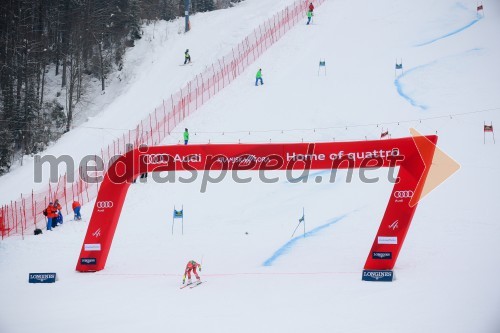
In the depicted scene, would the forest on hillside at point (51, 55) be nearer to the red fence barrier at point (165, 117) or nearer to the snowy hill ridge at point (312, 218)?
the snowy hill ridge at point (312, 218)

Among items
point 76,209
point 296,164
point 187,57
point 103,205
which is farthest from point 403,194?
point 187,57

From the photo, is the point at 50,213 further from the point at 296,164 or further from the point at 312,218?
the point at 296,164

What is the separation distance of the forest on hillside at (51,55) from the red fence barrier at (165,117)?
10.3m

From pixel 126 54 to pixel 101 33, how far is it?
14.2 feet

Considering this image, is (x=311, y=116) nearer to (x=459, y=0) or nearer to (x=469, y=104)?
(x=469, y=104)

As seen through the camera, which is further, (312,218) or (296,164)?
(312,218)

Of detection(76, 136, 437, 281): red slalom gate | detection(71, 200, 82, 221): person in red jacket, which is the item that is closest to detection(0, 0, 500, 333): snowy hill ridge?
detection(71, 200, 82, 221): person in red jacket

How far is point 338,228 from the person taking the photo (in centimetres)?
1833

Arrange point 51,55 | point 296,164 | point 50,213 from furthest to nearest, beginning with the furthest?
point 51,55
point 50,213
point 296,164

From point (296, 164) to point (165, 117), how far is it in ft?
51.6

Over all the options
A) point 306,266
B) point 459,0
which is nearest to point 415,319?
point 306,266

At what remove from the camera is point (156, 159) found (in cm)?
1642

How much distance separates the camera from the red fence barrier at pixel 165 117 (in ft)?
74.4

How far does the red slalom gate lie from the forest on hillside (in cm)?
2182
